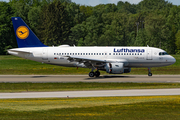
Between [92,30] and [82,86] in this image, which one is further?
[92,30]

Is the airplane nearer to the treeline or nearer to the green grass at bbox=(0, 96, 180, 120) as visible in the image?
the green grass at bbox=(0, 96, 180, 120)

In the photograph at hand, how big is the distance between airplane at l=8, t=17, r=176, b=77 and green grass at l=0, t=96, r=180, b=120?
18.2 meters

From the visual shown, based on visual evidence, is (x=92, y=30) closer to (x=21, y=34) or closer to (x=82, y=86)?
(x=21, y=34)

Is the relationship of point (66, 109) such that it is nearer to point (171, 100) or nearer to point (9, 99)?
point (9, 99)

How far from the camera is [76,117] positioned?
1702 centimetres

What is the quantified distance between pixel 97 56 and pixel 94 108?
938 inches

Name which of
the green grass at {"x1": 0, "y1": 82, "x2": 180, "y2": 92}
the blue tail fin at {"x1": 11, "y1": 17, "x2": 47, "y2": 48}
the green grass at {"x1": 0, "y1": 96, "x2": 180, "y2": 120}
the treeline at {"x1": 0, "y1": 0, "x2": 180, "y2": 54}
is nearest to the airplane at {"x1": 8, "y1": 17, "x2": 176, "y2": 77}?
the blue tail fin at {"x1": 11, "y1": 17, "x2": 47, "y2": 48}

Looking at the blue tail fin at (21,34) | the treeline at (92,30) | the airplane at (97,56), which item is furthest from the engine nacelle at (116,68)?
the treeline at (92,30)

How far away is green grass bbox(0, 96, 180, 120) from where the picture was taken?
17.2 meters

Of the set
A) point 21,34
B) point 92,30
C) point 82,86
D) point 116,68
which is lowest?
point 82,86

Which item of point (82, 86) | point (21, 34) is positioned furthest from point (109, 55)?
point (21, 34)

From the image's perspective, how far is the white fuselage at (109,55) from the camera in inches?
1679

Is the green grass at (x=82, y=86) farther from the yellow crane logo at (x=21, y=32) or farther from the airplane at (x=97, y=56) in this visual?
the yellow crane logo at (x=21, y=32)

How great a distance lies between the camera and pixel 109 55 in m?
42.9
